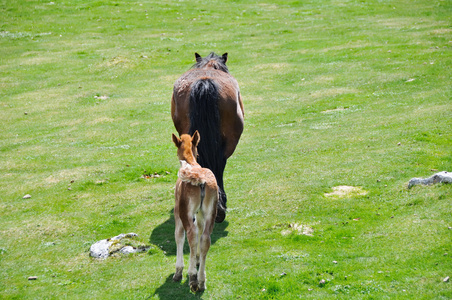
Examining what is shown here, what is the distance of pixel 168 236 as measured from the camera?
36.1 ft

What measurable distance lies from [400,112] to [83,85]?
16.1 meters

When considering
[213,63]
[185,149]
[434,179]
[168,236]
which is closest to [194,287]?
[185,149]

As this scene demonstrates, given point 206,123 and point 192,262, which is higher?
point 206,123

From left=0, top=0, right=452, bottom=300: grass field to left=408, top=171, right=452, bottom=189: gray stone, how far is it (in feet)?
0.74

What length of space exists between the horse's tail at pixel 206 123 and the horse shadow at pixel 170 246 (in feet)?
4.19

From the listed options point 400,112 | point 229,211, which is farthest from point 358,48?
point 229,211

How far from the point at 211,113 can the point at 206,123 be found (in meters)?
0.24

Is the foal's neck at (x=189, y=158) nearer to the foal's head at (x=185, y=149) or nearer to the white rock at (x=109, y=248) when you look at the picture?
the foal's head at (x=185, y=149)

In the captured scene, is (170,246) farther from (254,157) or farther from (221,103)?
(254,157)

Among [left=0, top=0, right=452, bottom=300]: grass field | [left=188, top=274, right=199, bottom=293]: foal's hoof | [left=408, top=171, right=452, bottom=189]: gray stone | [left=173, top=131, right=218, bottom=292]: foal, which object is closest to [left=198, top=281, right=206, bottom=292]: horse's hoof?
[left=173, top=131, right=218, bottom=292]: foal

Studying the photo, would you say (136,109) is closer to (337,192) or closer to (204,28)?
(337,192)

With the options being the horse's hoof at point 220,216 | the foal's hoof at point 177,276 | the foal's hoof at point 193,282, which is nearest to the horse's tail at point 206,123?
the horse's hoof at point 220,216

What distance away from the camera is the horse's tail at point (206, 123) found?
10.6 m

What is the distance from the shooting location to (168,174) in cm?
1522
